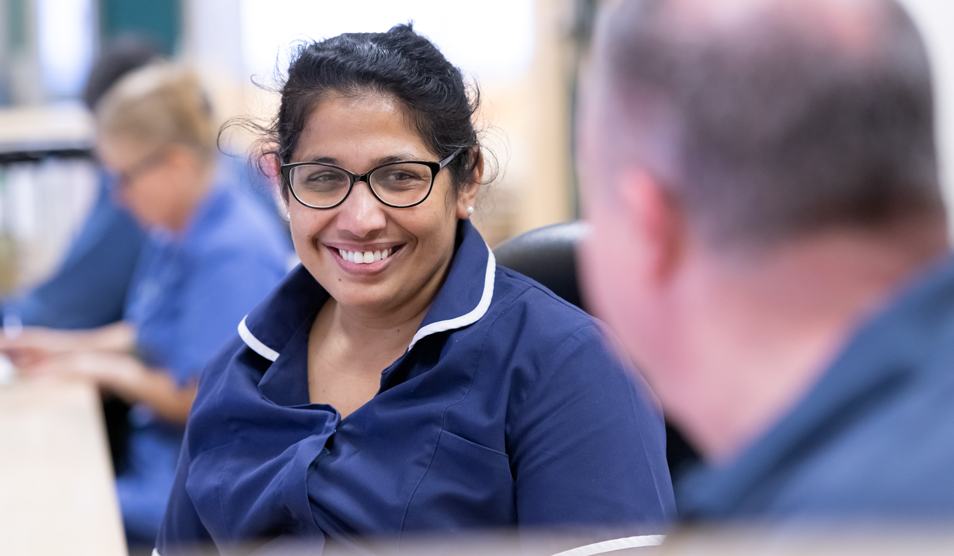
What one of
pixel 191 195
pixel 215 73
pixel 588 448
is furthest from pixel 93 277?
pixel 215 73

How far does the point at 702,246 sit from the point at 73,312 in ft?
8.24

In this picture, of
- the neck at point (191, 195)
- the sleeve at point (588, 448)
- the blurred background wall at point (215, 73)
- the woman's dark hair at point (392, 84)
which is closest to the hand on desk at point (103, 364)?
the neck at point (191, 195)

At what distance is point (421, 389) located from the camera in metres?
1.05

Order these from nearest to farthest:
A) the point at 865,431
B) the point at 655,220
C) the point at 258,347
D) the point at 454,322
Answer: the point at 865,431, the point at 655,220, the point at 454,322, the point at 258,347

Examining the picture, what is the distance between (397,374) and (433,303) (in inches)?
4.0

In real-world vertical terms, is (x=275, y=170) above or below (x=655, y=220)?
below

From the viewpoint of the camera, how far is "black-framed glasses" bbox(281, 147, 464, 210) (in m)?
1.11

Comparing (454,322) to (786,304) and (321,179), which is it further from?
(786,304)

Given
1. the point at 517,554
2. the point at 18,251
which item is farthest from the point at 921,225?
the point at 18,251

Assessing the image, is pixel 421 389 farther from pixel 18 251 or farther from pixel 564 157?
pixel 564 157

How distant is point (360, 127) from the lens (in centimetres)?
110

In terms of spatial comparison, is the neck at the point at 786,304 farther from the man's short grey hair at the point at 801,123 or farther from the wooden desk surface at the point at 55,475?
the wooden desk surface at the point at 55,475

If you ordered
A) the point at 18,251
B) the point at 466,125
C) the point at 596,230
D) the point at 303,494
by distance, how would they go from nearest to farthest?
1. the point at 596,230
2. the point at 303,494
3. the point at 466,125
4. the point at 18,251

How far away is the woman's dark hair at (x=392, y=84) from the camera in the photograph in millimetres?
1111
